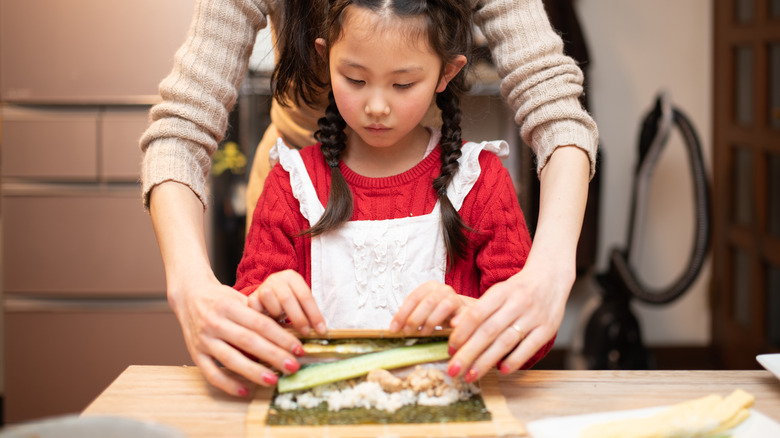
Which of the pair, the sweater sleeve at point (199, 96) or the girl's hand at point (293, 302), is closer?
the girl's hand at point (293, 302)

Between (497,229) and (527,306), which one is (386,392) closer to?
(527,306)

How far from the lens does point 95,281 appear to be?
2643mm

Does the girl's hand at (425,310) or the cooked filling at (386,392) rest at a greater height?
the girl's hand at (425,310)

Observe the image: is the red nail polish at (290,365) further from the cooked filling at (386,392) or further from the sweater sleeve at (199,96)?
the sweater sleeve at (199,96)

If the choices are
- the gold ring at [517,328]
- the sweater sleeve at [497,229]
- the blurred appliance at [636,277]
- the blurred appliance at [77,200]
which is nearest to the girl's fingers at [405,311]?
the gold ring at [517,328]

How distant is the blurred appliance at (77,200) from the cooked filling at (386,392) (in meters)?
1.85

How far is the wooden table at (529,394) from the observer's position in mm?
870

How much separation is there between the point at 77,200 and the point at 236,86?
158 centimetres

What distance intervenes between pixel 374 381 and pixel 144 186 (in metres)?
0.51

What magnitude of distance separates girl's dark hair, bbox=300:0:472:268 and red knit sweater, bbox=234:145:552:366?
3 centimetres

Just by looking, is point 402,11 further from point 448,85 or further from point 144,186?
point 144,186

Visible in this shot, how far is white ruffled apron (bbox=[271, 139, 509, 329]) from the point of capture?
120cm

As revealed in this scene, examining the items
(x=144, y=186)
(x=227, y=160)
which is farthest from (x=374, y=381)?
(x=227, y=160)

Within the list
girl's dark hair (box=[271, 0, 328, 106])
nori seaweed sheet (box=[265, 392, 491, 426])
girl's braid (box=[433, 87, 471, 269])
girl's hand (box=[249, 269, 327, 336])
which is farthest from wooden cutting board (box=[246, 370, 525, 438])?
girl's dark hair (box=[271, 0, 328, 106])
